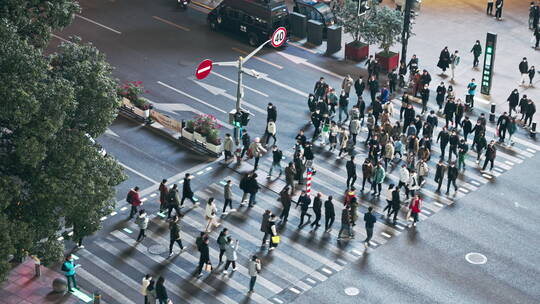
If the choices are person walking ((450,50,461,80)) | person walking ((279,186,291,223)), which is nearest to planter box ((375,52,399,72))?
person walking ((450,50,461,80))

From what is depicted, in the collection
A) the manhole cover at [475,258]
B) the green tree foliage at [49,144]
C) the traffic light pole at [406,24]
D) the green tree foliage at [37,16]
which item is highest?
the green tree foliage at [37,16]

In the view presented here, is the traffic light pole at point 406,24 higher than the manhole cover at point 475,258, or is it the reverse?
the traffic light pole at point 406,24

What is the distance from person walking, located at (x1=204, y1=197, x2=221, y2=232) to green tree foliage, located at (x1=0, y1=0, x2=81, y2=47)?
892 cm

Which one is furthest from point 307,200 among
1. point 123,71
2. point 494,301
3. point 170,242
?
point 123,71

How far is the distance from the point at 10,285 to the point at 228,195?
27.3 ft

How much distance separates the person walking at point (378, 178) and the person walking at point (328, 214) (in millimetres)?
2602

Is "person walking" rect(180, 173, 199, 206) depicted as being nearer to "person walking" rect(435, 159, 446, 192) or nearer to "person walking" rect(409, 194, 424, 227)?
"person walking" rect(409, 194, 424, 227)

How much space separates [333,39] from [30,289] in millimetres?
24126

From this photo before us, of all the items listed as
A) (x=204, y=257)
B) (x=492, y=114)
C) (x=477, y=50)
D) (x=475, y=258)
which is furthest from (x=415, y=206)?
(x=477, y=50)

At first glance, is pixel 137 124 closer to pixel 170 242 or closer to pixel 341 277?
pixel 170 242

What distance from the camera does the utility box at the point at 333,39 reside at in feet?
159

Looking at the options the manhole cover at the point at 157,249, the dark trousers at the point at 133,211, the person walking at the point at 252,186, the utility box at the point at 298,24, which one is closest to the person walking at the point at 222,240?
the manhole cover at the point at 157,249

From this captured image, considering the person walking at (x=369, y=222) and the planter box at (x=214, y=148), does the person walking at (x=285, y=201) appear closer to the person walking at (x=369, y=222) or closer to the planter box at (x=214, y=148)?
the person walking at (x=369, y=222)

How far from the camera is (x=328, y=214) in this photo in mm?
32875
